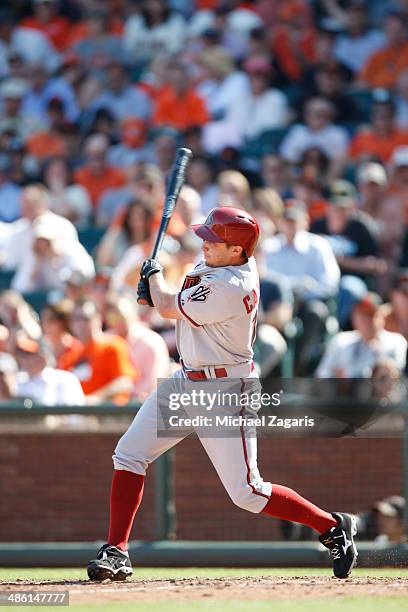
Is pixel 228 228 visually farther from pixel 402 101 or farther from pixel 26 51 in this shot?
pixel 26 51

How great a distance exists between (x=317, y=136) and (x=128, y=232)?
90.7 inches

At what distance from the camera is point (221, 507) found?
7.54 metres

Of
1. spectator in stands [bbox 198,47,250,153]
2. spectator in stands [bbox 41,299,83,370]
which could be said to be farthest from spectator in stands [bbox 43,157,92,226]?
spectator in stands [bbox 41,299,83,370]

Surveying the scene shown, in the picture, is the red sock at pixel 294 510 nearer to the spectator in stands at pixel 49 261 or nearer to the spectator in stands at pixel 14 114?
the spectator in stands at pixel 49 261

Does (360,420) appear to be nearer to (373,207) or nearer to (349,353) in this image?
(349,353)

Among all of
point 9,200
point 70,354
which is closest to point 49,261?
point 70,354

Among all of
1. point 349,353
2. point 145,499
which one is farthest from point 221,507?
point 349,353

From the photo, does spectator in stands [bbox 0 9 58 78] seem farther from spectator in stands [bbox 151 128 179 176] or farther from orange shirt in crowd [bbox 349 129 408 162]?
orange shirt in crowd [bbox 349 129 408 162]

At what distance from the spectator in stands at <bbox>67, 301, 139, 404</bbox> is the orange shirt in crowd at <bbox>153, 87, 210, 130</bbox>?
4115 millimetres

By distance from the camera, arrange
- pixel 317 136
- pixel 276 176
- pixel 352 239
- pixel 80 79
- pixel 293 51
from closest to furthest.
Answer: pixel 352 239 → pixel 276 176 → pixel 317 136 → pixel 293 51 → pixel 80 79

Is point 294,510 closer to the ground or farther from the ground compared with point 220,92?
closer to the ground

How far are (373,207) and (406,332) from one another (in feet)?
6.19

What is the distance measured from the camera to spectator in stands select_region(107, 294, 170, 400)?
843 centimetres

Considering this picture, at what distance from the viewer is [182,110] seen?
12516mm
